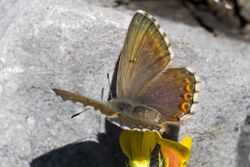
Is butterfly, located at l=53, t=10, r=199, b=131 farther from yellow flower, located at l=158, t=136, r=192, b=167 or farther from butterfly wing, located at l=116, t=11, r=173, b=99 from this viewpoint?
yellow flower, located at l=158, t=136, r=192, b=167

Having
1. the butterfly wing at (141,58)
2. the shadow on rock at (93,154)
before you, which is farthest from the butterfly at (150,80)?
the shadow on rock at (93,154)

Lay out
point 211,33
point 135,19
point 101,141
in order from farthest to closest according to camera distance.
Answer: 1. point 211,33
2. point 101,141
3. point 135,19

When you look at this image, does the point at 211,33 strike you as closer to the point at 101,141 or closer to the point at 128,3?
the point at 128,3

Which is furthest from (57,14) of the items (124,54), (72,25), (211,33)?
(211,33)

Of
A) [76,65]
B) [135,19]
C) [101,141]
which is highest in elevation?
[135,19]

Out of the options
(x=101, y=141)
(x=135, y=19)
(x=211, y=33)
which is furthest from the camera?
(x=211, y=33)
